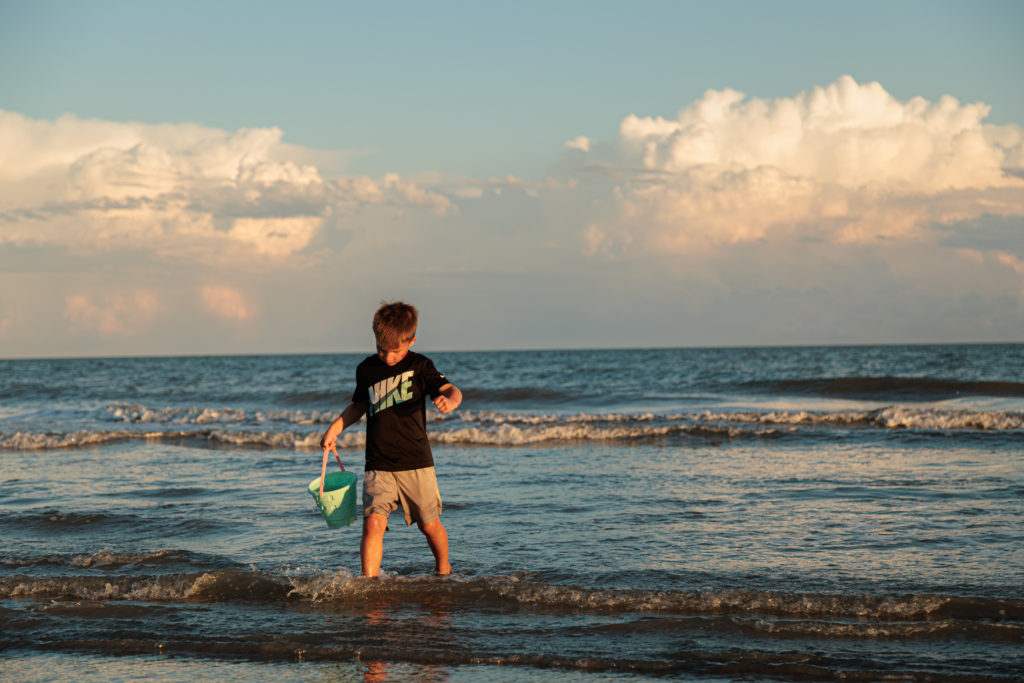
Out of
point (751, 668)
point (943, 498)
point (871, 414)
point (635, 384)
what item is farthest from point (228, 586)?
point (635, 384)

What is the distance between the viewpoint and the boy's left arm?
188 inches

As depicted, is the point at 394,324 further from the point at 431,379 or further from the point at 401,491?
the point at 401,491

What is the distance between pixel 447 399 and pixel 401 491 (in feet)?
2.65

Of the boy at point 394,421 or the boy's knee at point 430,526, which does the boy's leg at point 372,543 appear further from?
the boy's knee at point 430,526

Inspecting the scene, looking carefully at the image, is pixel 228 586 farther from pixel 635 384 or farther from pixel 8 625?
pixel 635 384

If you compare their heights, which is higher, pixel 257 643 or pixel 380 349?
pixel 380 349

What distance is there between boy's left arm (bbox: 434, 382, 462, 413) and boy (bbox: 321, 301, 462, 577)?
1 cm

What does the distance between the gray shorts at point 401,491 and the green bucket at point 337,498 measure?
0.21m

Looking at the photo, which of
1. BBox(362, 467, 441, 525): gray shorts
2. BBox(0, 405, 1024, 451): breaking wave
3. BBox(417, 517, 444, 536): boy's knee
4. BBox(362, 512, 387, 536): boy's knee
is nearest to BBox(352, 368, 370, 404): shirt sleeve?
BBox(362, 467, 441, 525): gray shorts

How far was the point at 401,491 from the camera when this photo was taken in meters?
5.24

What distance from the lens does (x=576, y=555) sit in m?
6.13

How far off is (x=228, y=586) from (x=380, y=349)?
6.66ft

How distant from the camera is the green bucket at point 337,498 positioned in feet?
17.4

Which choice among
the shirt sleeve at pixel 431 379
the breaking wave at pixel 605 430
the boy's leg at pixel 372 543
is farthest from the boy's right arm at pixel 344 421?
the breaking wave at pixel 605 430
